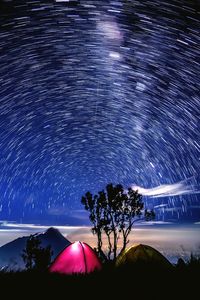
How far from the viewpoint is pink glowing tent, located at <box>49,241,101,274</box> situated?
56.4ft

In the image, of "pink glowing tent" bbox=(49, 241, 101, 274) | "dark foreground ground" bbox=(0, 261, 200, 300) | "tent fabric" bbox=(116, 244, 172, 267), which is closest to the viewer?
"dark foreground ground" bbox=(0, 261, 200, 300)

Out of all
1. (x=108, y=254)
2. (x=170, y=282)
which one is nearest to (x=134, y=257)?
(x=170, y=282)

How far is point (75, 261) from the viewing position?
690 inches

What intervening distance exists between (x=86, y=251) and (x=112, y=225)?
1597 centimetres

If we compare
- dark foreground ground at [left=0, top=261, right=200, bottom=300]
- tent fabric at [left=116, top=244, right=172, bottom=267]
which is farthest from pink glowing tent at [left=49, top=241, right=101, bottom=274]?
dark foreground ground at [left=0, top=261, right=200, bottom=300]

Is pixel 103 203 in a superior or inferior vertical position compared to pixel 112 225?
superior

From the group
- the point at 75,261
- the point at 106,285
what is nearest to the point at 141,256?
the point at 75,261

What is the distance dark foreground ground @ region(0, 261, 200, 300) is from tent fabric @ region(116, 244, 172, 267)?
282 inches

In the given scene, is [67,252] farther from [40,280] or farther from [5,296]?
[5,296]

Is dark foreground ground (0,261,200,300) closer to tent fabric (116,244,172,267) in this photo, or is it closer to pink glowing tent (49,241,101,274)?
pink glowing tent (49,241,101,274)

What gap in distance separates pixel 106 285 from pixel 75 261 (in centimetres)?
915

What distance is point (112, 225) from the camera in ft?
112

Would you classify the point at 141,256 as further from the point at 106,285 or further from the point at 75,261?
the point at 106,285

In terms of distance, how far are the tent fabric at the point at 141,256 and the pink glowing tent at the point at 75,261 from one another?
5.41 ft
